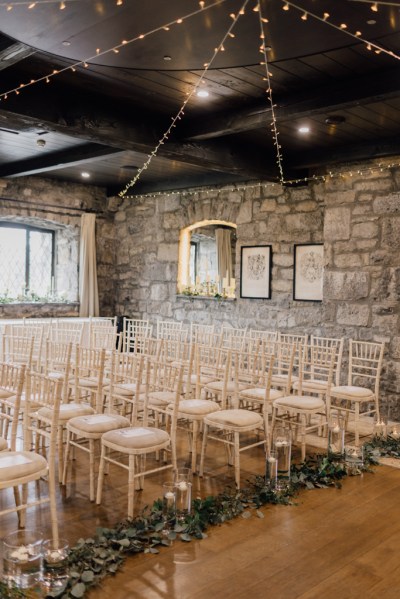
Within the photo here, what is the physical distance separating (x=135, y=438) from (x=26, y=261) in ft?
21.9

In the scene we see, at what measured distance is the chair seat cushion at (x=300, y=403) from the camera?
4754 millimetres

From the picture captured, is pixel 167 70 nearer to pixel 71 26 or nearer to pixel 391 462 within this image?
pixel 71 26

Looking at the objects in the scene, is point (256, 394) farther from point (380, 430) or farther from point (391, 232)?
point (391, 232)

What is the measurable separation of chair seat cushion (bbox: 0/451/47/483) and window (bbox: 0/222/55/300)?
20.4 ft

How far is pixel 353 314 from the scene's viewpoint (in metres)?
6.82

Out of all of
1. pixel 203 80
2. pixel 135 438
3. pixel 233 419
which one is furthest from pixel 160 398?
pixel 203 80

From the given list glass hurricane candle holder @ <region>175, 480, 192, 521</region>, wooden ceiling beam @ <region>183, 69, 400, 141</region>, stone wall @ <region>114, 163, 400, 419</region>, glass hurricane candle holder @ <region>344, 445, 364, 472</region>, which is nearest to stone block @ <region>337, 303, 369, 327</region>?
stone wall @ <region>114, 163, 400, 419</region>

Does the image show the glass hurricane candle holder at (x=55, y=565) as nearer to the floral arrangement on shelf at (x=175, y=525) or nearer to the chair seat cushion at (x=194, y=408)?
the floral arrangement on shelf at (x=175, y=525)

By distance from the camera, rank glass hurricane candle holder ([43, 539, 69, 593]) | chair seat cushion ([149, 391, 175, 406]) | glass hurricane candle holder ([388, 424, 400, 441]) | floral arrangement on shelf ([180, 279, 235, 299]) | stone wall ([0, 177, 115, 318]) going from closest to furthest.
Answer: glass hurricane candle holder ([43, 539, 69, 593])
chair seat cushion ([149, 391, 175, 406])
glass hurricane candle holder ([388, 424, 400, 441])
floral arrangement on shelf ([180, 279, 235, 299])
stone wall ([0, 177, 115, 318])

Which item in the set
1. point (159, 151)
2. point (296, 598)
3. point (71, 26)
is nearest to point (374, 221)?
point (159, 151)

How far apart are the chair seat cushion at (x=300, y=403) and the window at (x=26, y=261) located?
220 inches

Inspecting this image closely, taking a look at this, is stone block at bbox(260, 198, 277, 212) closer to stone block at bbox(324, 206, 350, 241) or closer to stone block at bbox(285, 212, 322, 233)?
stone block at bbox(285, 212, 322, 233)

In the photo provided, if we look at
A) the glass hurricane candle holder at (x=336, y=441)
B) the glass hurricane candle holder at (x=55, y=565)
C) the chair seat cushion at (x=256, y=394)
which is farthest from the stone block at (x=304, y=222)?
the glass hurricane candle holder at (x=55, y=565)

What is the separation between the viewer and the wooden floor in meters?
2.75
